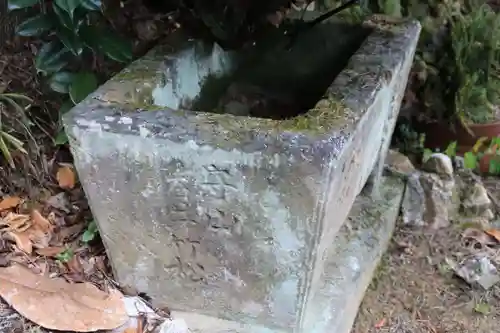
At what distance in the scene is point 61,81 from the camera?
1.76 meters

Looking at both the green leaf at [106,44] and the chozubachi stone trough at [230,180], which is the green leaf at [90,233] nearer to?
the chozubachi stone trough at [230,180]

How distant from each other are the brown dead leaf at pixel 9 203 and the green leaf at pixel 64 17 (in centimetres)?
61

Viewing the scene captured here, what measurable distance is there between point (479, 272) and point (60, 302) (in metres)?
1.30

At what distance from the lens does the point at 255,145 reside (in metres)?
1.26

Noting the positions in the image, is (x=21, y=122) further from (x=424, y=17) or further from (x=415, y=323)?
(x=424, y=17)

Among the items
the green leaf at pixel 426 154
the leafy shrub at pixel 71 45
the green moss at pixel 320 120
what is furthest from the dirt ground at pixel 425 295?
the leafy shrub at pixel 71 45

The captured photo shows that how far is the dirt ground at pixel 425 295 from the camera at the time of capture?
6.25 feet

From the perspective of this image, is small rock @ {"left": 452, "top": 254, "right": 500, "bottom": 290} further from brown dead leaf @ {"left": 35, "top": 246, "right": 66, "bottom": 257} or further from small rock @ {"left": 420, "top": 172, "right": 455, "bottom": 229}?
brown dead leaf @ {"left": 35, "top": 246, "right": 66, "bottom": 257}

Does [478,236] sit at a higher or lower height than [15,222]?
lower

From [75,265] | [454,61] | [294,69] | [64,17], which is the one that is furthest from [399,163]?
[64,17]

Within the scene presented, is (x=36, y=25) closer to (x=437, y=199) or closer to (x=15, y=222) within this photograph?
(x=15, y=222)

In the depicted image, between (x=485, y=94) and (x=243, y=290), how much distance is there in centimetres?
157

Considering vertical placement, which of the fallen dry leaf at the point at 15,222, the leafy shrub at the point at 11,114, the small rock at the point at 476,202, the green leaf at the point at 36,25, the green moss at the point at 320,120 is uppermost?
the green leaf at the point at 36,25

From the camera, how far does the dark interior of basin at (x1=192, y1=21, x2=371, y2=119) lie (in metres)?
1.92
